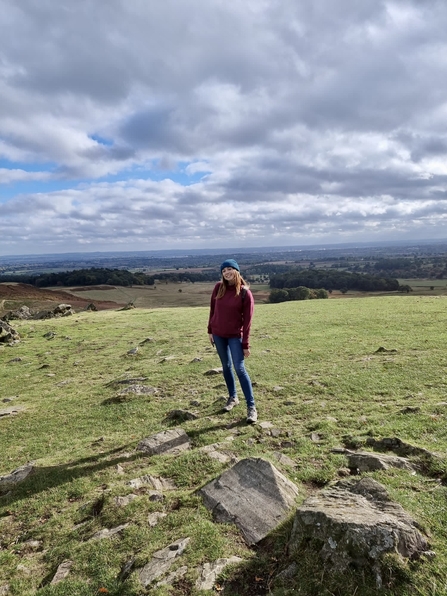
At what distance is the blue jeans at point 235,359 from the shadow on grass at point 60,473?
8.67 ft

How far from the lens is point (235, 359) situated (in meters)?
8.11

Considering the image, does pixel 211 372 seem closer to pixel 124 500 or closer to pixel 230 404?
pixel 230 404

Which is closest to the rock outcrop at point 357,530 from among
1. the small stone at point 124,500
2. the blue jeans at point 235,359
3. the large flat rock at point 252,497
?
the large flat rock at point 252,497

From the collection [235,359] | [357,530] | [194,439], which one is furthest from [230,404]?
[357,530]

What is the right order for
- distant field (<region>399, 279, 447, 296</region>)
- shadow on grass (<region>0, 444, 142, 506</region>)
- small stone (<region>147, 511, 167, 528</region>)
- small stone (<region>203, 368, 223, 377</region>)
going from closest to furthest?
1. small stone (<region>147, 511, 167, 528</region>)
2. shadow on grass (<region>0, 444, 142, 506</region>)
3. small stone (<region>203, 368, 223, 377</region>)
4. distant field (<region>399, 279, 447, 296</region>)

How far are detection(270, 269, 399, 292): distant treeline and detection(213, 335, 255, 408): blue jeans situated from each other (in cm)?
8460

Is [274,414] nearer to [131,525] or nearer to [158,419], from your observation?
[158,419]

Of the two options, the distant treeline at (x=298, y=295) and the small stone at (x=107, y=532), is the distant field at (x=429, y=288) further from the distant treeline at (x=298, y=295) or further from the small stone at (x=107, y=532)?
the small stone at (x=107, y=532)

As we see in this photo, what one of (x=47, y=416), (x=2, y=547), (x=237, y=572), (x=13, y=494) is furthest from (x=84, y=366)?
(x=237, y=572)

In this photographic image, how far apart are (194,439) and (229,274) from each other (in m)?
3.67

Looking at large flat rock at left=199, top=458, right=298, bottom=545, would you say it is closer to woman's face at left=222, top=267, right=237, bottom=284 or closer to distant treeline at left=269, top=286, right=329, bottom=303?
woman's face at left=222, top=267, right=237, bottom=284

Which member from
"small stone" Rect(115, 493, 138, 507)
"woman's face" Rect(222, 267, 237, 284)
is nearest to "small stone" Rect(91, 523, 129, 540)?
"small stone" Rect(115, 493, 138, 507)

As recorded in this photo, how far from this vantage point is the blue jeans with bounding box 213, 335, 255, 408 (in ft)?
26.1

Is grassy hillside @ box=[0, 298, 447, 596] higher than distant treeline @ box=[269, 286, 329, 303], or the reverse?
grassy hillside @ box=[0, 298, 447, 596]
